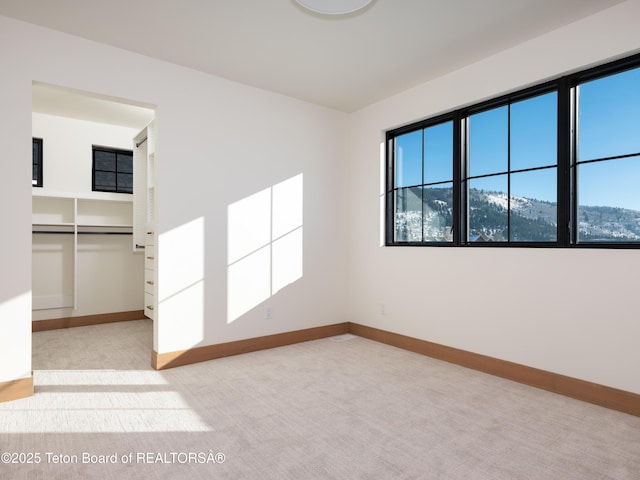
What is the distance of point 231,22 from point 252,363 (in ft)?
8.90

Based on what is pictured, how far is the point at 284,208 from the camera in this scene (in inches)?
163

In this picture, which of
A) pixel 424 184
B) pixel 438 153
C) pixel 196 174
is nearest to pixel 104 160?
pixel 196 174

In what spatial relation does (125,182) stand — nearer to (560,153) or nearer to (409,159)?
(409,159)

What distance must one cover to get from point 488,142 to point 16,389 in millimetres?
4044

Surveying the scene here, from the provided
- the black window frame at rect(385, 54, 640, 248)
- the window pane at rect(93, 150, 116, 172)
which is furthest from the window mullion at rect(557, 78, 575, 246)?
the window pane at rect(93, 150, 116, 172)

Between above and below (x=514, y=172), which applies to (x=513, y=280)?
below

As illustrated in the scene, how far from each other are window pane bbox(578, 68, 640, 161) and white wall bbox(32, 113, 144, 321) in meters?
5.17

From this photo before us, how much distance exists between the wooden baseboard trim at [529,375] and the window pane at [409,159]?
1.61 metres

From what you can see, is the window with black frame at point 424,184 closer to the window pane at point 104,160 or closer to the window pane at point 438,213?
the window pane at point 438,213

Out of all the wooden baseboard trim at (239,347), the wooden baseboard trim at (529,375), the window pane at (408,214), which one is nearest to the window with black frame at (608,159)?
the wooden baseboard trim at (529,375)

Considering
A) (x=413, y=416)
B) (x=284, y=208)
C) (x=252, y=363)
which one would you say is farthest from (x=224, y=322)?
(x=413, y=416)

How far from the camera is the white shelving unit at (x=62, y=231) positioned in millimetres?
4820

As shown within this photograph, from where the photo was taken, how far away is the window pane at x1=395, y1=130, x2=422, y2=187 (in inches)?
157

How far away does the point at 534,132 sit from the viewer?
305 centimetres
